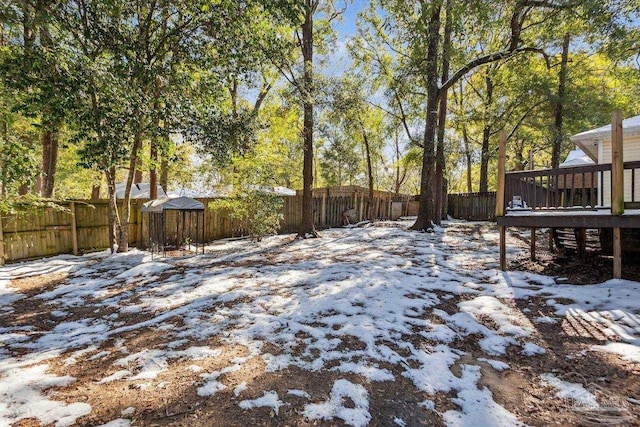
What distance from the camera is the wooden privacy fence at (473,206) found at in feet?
49.6

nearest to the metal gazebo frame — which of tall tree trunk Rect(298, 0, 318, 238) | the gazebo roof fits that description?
the gazebo roof

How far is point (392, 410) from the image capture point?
1.89m

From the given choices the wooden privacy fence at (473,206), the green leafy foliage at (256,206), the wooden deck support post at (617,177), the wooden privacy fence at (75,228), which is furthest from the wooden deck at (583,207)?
the wooden privacy fence at (473,206)

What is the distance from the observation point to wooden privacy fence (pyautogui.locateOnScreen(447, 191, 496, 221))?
1513cm

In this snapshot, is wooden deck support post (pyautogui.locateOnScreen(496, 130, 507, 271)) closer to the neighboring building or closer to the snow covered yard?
the snow covered yard

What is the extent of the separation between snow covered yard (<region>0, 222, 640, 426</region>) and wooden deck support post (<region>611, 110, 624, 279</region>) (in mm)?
360

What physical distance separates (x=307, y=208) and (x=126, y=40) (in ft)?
19.4

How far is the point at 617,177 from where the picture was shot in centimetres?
398

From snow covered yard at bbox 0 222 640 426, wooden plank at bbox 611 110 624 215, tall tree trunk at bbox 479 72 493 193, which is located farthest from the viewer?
tall tree trunk at bbox 479 72 493 193

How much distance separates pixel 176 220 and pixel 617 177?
967cm

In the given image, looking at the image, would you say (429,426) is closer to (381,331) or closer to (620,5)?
(381,331)

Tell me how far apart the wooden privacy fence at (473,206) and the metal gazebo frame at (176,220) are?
1260 cm

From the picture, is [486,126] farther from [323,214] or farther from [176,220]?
[176,220]

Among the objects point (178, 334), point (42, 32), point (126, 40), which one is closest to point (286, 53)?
point (126, 40)
